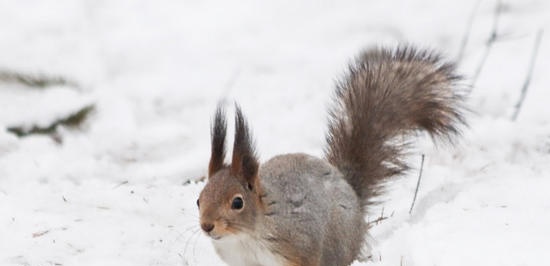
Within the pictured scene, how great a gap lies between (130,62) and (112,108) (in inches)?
18.3

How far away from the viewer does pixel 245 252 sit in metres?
3.26

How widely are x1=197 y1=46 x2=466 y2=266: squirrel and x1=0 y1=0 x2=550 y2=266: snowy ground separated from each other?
0.21 m

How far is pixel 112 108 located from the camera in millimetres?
5191

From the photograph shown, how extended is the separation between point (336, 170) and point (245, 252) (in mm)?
607

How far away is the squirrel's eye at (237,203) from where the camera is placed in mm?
3152

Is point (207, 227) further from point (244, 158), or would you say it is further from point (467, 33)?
point (467, 33)

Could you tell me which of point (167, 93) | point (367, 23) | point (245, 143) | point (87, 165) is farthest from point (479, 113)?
point (245, 143)

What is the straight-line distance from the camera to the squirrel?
126 inches

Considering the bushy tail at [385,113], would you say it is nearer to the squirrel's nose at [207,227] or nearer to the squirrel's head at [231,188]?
the squirrel's head at [231,188]

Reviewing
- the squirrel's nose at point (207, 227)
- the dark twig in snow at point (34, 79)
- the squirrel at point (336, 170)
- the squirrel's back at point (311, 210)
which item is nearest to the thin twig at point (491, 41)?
the squirrel at point (336, 170)

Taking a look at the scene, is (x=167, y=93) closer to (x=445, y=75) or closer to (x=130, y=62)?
(x=130, y=62)

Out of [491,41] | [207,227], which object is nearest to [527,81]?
[491,41]

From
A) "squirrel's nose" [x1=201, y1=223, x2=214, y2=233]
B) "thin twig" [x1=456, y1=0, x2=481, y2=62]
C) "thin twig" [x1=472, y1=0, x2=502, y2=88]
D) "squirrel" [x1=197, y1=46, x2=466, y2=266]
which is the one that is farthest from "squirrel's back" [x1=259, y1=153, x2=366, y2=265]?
"thin twig" [x1=456, y1=0, x2=481, y2=62]

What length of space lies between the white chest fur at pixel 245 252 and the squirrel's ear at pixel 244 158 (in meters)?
0.18
